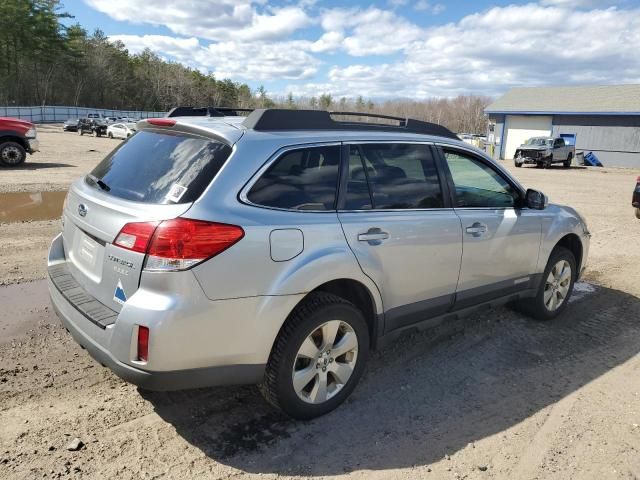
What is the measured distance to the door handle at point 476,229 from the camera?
398cm

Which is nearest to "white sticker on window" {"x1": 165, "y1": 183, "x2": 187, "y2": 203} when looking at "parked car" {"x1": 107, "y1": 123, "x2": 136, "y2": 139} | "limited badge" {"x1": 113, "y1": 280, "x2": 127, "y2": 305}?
"limited badge" {"x1": 113, "y1": 280, "x2": 127, "y2": 305}

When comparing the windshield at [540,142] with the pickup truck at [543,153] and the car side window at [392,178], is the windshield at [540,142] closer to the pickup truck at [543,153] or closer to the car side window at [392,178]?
the pickup truck at [543,153]

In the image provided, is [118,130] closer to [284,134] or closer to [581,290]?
[581,290]

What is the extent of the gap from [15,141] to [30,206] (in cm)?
640

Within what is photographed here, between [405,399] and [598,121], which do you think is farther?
[598,121]

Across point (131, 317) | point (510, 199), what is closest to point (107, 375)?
point (131, 317)

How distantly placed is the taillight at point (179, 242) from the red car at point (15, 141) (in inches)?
557

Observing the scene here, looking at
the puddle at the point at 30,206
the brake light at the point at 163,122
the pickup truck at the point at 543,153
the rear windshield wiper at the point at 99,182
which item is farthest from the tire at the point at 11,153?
the pickup truck at the point at 543,153

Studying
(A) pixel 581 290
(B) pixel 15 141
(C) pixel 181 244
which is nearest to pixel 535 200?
(A) pixel 581 290

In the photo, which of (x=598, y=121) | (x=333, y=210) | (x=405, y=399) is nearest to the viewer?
(x=333, y=210)

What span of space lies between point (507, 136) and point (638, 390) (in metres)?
41.4

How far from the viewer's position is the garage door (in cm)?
3966

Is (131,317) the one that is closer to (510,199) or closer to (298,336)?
(298,336)

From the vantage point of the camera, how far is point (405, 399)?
3.58 meters
